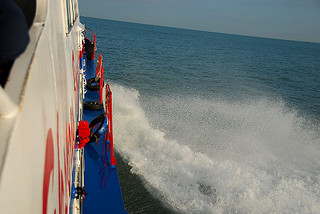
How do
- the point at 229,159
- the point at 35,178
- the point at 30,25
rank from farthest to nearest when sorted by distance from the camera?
1. the point at 229,159
2. the point at 30,25
3. the point at 35,178

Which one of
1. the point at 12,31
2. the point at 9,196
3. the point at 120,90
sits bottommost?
the point at 120,90

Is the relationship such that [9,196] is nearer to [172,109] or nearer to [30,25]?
[30,25]

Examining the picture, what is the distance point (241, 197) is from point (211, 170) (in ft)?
3.79

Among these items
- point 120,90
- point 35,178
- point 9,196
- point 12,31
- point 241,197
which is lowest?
point 241,197

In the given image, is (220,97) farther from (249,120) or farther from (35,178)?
(35,178)

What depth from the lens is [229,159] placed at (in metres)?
8.17

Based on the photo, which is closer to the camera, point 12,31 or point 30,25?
point 12,31

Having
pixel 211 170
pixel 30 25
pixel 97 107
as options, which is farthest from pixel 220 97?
pixel 30 25

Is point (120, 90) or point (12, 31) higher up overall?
point (12, 31)

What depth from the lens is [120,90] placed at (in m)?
14.0

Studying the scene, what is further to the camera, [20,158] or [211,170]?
[211,170]

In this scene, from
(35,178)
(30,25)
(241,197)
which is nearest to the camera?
(35,178)

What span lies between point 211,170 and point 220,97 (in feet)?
37.0

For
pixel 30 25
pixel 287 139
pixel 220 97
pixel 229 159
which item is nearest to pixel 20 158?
pixel 30 25
